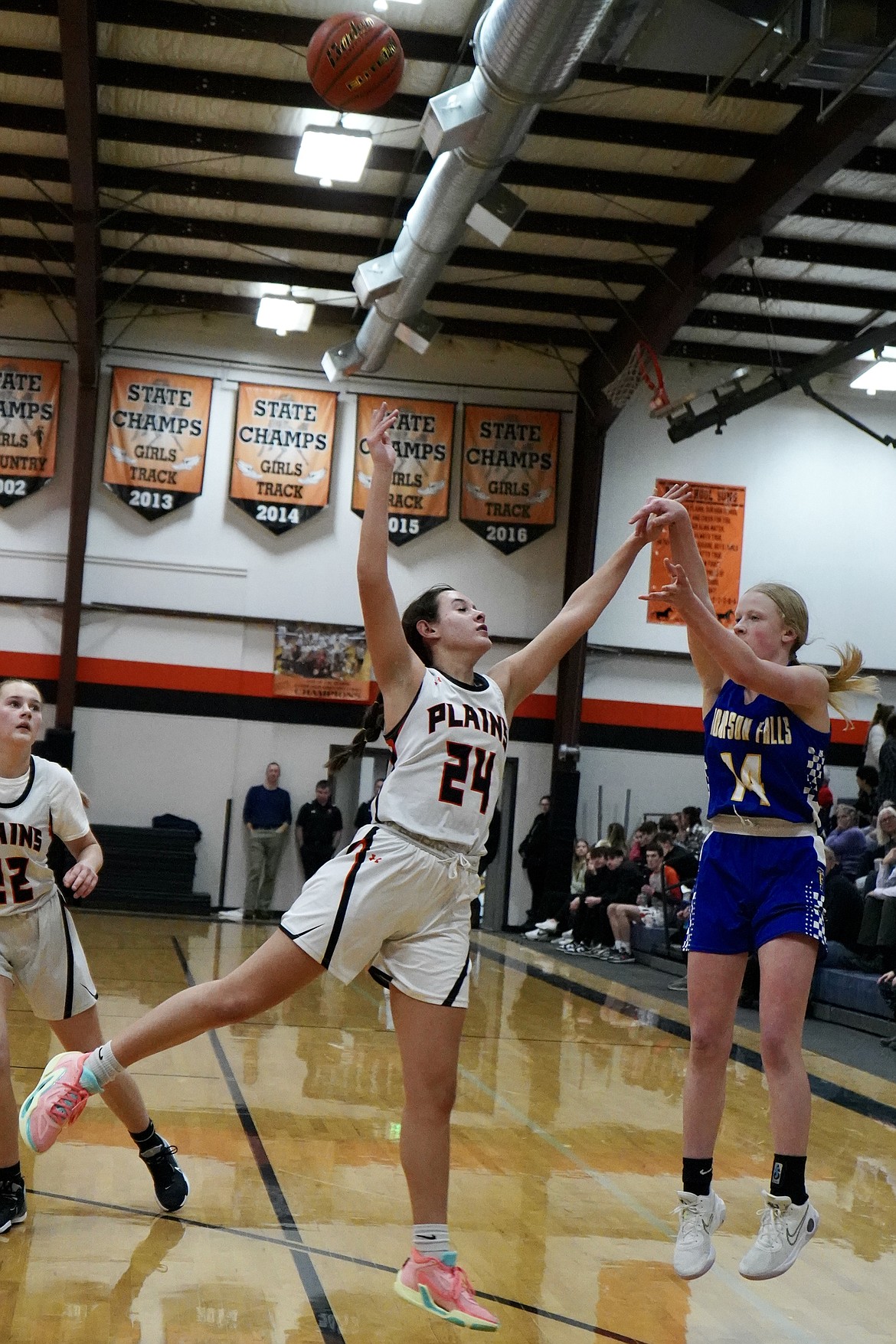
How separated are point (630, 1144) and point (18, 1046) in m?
3.28

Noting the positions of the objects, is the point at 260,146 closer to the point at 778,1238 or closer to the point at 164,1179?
the point at 164,1179

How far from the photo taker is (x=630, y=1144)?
5.97 metres

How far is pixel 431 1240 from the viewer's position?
331 centimetres

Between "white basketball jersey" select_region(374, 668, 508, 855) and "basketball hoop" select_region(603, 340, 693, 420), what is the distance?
11.4 m

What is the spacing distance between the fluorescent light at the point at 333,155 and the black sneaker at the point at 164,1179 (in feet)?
31.2

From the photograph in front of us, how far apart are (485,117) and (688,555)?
6.00 meters

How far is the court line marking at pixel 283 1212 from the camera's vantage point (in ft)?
11.8

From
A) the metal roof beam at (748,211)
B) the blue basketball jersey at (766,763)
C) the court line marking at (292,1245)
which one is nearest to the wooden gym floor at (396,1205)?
the court line marking at (292,1245)

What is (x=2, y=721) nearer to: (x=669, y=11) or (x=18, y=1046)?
(x=18, y=1046)

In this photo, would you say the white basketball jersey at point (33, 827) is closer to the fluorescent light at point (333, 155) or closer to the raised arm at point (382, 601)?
the raised arm at point (382, 601)

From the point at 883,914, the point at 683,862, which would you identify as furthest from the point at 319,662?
the point at 883,914

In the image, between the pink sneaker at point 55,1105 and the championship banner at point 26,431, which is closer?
the pink sneaker at point 55,1105

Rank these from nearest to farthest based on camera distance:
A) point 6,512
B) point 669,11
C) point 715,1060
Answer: point 715,1060
point 669,11
point 6,512

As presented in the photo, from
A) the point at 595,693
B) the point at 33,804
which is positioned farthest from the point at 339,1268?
the point at 595,693
